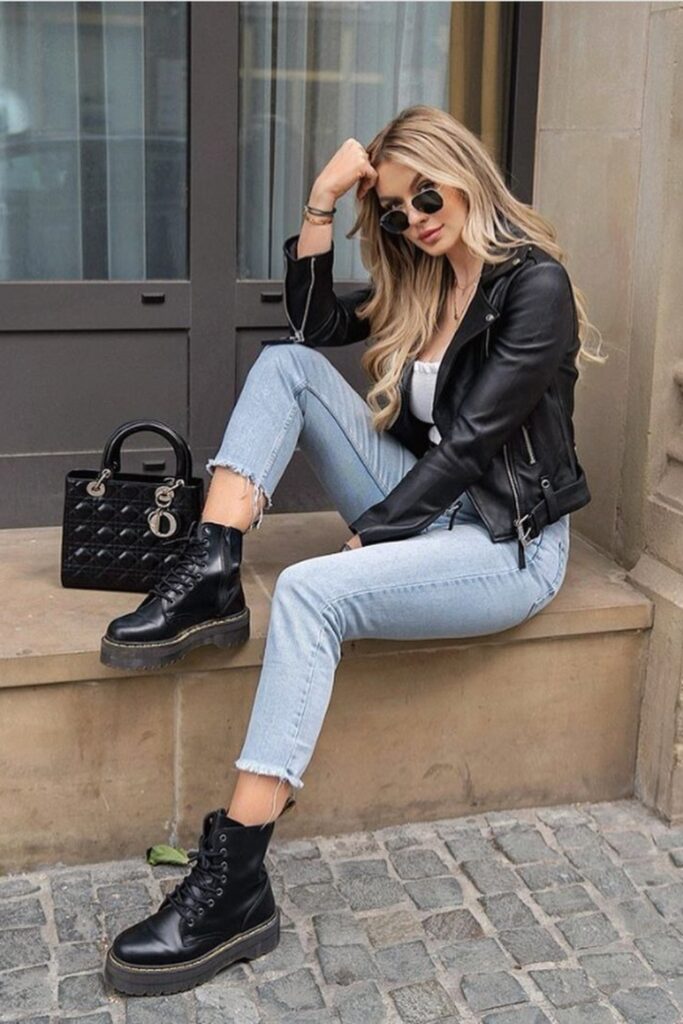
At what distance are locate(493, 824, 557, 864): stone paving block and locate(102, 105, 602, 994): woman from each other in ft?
1.81

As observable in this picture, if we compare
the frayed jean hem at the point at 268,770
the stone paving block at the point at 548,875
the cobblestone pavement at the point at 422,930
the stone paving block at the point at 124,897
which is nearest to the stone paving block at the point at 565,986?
Answer: the cobblestone pavement at the point at 422,930

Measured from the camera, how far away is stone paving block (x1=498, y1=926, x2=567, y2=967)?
2920 mm

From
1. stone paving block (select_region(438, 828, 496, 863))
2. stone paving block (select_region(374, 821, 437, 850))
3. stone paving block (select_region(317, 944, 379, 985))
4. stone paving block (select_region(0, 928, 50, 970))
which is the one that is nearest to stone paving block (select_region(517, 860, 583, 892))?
stone paving block (select_region(438, 828, 496, 863))

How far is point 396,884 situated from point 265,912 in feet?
1.35

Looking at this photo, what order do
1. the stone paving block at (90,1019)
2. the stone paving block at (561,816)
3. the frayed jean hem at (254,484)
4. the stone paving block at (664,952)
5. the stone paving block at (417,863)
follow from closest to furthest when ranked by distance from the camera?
the stone paving block at (90,1019)
the stone paving block at (664,952)
the frayed jean hem at (254,484)
the stone paving block at (417,863)
the stone paving block at (561,816)

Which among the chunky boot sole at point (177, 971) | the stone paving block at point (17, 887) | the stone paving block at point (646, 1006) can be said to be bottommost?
the stone paving block at point (17, 887)

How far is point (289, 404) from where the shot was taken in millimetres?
3234

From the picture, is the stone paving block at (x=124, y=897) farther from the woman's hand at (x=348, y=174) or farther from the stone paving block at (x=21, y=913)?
the woman's hand at (x=348, y=174)

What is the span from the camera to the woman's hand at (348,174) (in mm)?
3250

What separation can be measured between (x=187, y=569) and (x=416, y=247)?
3.19ft

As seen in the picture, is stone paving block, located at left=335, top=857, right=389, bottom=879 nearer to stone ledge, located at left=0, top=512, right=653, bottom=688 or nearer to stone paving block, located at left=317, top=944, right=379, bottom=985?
stone paving block, located at left=317, top=944, right=379, bottom=985

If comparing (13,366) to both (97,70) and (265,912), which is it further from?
(265,912)

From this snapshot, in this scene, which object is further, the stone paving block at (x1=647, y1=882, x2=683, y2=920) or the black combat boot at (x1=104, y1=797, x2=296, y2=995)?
the stone paving block at (x1=647, y1=882, x2=683, y2=920)

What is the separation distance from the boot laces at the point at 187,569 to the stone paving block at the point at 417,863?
85 cm
